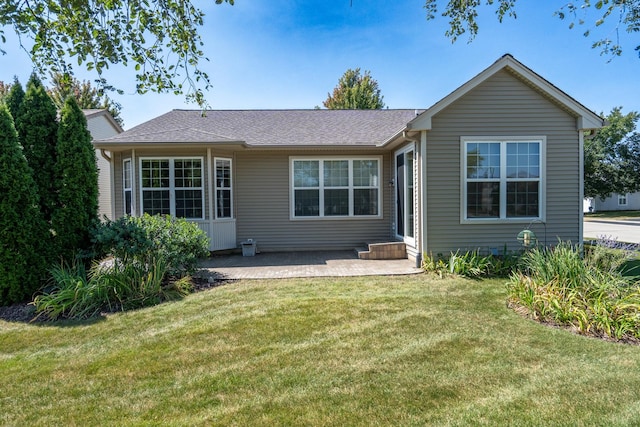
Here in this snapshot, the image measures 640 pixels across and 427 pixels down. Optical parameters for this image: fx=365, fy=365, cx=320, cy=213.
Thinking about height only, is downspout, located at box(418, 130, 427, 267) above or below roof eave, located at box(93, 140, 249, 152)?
below

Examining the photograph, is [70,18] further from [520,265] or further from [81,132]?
[520,265]

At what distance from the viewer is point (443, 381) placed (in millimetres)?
3254

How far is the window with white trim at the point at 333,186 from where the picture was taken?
10547 mm

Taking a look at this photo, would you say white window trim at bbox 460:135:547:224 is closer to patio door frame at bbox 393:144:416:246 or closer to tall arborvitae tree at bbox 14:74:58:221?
patio door frame at bbox 393:144:416:246

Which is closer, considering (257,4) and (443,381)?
(443,381)

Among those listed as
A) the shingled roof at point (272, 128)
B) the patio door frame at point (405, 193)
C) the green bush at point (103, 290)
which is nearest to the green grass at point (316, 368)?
the green bush at point (103, 290)

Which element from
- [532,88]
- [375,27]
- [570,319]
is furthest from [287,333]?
[532,88]

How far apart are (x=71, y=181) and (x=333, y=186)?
634 centimetres

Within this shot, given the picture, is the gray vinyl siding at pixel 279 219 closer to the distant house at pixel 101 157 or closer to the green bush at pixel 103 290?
the green bush at pixel 103 290

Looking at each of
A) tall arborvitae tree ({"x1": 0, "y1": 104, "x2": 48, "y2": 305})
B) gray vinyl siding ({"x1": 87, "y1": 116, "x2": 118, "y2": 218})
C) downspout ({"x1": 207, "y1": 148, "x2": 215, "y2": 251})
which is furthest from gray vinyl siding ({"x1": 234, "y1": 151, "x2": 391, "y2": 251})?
gray vinyl siding ({"x1": 87, "y1": 116, "x2": 118, "y2": 218})

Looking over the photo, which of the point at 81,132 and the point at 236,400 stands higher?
the point at 81,132

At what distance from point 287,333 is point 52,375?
7.78ft

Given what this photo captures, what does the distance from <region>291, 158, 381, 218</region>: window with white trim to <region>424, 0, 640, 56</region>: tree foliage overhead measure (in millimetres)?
5828

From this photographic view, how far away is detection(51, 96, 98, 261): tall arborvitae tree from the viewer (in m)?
6.27
